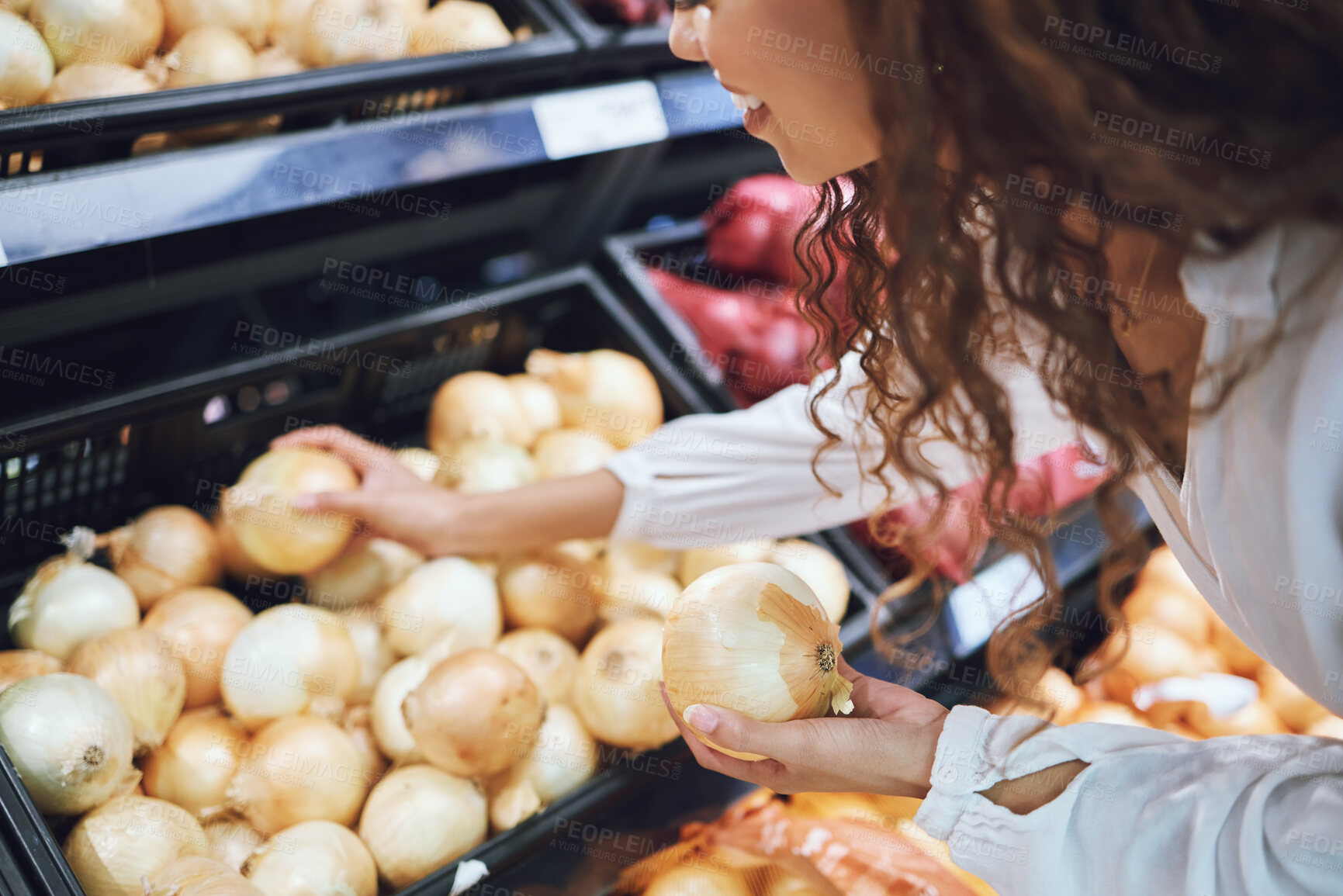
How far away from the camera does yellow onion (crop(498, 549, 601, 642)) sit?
137 cm

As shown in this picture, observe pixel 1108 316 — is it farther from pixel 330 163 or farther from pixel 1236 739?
pixel 330 163

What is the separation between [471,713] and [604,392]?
681 millimetres

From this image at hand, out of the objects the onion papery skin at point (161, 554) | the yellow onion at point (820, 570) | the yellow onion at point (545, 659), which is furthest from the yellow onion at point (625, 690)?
the onion papery skin at point (161, 554)

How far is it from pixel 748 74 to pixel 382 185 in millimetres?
646

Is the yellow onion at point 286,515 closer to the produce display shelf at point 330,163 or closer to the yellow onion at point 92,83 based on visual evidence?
the produce display shelf at point 330,163

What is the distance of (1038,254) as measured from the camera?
686mm

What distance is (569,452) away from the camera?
5.20 feet

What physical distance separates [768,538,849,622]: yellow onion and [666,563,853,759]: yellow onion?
474 millimetres

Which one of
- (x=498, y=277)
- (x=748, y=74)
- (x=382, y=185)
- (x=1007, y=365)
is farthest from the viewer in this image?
(x=498, y=277)

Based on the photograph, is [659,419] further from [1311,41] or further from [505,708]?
[1311,41]

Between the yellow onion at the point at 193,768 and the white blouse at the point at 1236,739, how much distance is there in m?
0.79

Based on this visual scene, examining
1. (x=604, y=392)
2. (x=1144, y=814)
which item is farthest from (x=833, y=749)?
(x=604, y=392)

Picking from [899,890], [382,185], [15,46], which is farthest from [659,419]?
[15,46]

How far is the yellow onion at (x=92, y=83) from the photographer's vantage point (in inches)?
47.4
